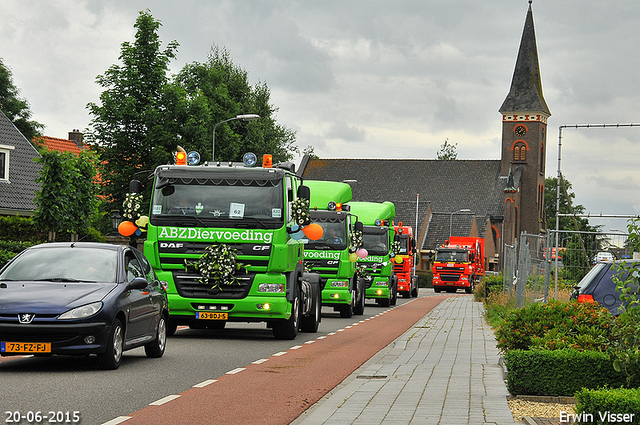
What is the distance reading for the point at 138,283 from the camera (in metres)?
11.7

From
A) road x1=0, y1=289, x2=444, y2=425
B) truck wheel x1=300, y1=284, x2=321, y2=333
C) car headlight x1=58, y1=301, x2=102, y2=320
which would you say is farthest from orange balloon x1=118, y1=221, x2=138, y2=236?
car headlight x1=58, y1=301, x2=102, y2=320

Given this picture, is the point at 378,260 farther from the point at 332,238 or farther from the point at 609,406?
the point at 609,406

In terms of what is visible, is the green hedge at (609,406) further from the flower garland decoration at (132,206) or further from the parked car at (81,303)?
the flower garland decoration at (132,206)

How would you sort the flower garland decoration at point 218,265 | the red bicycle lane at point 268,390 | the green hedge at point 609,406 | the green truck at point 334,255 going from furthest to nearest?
the green truck at point 334,255, the flower garland decoration at point 218,265, the red bicycle lane at point 268,390, the green hedge at point 609,406

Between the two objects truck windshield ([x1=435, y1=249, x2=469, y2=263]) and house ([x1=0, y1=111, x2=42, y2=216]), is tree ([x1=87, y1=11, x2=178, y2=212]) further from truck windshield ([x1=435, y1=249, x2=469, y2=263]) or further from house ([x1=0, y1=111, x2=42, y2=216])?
truck windshield ([x1=435, y1=249, x2=469, y2=263])

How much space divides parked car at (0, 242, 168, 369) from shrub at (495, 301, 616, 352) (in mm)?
4837

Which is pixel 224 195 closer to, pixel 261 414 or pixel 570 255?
pixel 570 255

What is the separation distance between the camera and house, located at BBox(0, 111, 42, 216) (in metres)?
39.4

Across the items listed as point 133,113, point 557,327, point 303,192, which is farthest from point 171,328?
point 133,113

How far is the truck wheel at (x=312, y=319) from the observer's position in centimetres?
1925

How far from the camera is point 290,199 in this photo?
16.9 metres

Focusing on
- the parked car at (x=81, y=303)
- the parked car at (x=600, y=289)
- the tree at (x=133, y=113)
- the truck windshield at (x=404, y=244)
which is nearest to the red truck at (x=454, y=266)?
the truck windshield at (x=404, y=244)

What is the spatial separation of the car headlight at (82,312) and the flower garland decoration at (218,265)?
508cm

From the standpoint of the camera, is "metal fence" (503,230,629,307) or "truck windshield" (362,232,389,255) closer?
"metal fence" (503,230,629,307)
